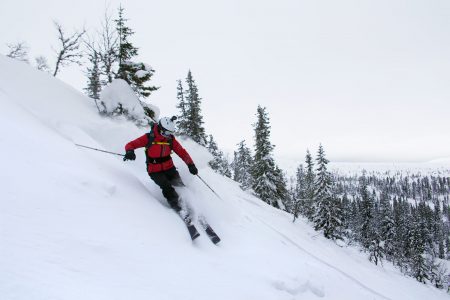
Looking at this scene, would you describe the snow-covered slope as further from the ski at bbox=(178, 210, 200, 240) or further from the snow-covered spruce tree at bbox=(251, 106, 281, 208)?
the snow-covered spruce tree at bbox=(251, 106, 281, 208)

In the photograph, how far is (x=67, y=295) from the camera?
2510 mm

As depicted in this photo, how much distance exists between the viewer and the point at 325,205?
3503 centimetres

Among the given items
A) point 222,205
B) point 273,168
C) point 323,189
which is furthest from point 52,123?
point 323,189

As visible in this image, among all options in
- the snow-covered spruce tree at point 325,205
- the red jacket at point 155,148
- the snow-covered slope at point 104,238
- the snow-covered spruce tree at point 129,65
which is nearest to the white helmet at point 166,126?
the red jacket at point 155,148

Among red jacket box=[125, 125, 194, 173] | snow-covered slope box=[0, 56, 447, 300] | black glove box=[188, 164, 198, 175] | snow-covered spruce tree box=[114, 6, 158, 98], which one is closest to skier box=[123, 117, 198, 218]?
red jacket box=[125, 125, 194, 173]

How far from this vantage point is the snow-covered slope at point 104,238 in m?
2.92

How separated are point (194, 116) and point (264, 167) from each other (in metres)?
10.3

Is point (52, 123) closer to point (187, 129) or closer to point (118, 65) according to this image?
point (118, 65)

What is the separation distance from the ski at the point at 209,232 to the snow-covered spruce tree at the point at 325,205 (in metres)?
31.3

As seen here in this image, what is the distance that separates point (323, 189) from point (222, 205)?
30.1m

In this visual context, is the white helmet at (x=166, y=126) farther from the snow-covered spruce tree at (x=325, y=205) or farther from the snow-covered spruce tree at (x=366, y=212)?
the snow-covered spruce tree at (x=366, y=212)

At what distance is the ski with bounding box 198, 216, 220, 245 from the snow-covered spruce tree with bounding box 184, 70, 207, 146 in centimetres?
2452

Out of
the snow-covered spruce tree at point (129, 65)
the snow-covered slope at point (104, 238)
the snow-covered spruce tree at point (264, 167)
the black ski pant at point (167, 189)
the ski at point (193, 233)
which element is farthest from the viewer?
the snow-covered spruce tree at point (264, 167)

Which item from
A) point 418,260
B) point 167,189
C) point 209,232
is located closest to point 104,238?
point 167,189
